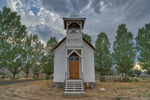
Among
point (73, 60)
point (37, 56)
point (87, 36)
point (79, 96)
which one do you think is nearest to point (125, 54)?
point (87, 36)

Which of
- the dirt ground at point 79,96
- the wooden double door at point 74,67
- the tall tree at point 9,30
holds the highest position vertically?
the tall tree at point 9,30

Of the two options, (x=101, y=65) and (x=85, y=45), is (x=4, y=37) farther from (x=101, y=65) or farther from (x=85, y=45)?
(x=101, y=65)

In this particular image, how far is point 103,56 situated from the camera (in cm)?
2442

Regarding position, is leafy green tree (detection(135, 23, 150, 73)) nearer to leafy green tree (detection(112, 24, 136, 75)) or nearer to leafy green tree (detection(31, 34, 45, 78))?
leafy green tree (detection(112, 24, 136, 75))

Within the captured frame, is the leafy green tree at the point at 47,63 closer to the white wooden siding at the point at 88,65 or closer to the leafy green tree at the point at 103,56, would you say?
the leafy green tree at the point at 103,56

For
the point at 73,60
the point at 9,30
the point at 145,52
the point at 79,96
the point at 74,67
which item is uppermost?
the point at 9,30

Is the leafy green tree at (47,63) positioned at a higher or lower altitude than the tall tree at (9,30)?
lower

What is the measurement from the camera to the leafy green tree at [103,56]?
923 inches

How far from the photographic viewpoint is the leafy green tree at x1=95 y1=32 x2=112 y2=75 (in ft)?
76.9

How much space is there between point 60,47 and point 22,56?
64.0 ft

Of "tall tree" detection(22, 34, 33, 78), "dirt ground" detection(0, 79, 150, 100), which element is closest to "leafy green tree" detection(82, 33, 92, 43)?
"tall tree" detection(22, 34, 33, 78)

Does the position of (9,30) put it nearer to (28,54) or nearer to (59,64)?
(28,54)

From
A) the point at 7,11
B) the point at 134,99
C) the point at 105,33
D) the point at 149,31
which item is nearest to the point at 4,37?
the point at 7,11

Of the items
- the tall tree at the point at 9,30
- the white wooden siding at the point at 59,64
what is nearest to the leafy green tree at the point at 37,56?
the tall tree at the point at 9,30
